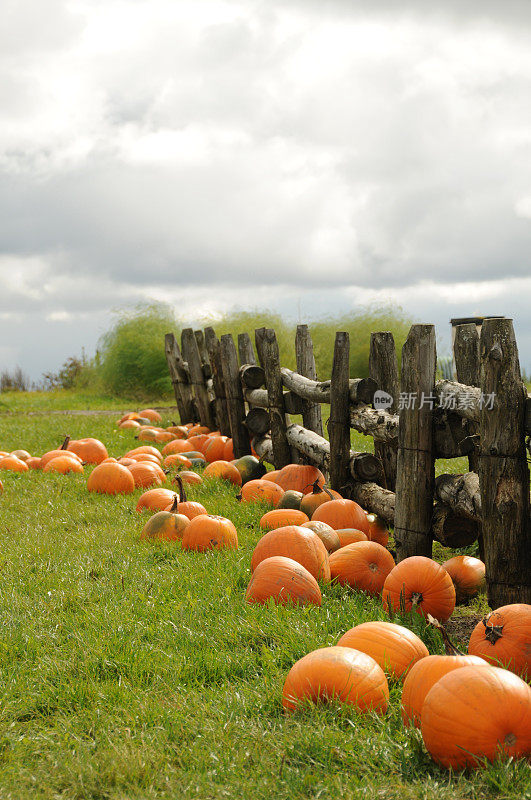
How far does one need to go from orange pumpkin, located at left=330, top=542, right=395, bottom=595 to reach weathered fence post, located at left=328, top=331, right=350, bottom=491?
1.95m

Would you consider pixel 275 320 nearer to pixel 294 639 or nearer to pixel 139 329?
pixel 139 329

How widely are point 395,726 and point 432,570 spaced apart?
3.82 ft

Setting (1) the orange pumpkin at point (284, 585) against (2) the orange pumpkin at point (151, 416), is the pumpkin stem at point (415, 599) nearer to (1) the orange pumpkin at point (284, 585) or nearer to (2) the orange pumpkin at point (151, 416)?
(1) the orange pumpkin at point (284, 585)

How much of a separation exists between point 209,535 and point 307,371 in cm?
321

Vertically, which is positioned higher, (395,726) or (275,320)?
(275,320)

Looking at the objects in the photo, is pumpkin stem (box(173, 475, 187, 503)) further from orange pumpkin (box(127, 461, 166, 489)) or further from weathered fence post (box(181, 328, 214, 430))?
weathered fence post (box(181, 328, 214, 430))

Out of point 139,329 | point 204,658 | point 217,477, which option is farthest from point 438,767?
point 139,329

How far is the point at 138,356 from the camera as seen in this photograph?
921 inches

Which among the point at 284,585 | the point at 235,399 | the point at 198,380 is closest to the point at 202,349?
the point at 198,380

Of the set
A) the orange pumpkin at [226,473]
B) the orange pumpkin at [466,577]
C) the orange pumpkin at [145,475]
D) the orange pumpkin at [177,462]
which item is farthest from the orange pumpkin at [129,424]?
the orange pumpkin at [466,577]

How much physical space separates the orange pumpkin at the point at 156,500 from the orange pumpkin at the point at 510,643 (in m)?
3.56

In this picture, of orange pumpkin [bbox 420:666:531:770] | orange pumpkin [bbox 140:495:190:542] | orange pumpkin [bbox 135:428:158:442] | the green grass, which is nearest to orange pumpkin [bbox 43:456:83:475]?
orange pumpkin [bbox 135:428:158:442]

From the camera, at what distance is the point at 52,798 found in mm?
2441

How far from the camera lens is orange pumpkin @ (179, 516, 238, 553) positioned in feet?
16.5
